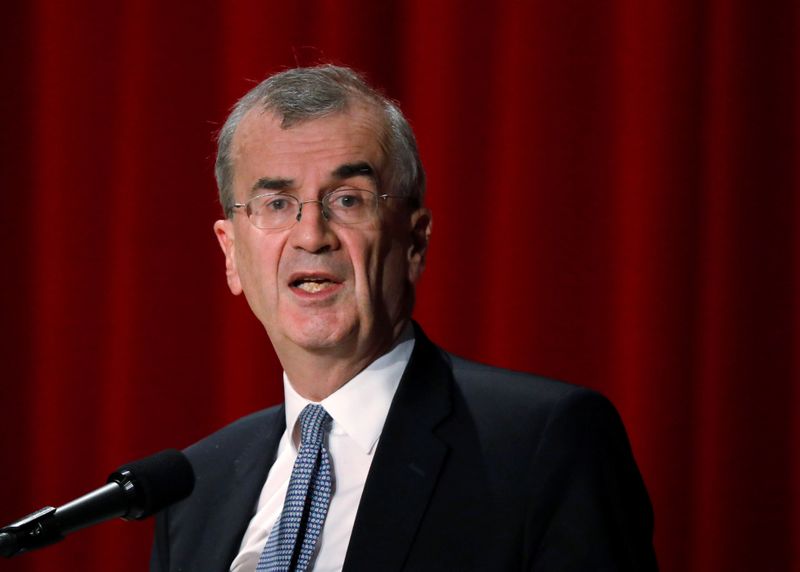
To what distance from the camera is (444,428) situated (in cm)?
156

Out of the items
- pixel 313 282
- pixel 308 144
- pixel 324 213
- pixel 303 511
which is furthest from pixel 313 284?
pixel 303 511

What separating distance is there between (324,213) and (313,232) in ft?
0.16

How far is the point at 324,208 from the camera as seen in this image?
5.30 feet

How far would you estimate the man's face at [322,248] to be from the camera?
1590 mm

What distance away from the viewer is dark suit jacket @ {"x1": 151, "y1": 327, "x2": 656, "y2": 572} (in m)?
1.39

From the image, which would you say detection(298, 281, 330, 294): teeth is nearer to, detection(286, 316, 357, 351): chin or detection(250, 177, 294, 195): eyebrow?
detection(286, 316, 357, 351): chin

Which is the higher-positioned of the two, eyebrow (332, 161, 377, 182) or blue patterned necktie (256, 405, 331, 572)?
eyebrow (332, 161, 377, 182)

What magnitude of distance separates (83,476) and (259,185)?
1.20 meters

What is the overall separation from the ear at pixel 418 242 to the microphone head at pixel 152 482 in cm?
55

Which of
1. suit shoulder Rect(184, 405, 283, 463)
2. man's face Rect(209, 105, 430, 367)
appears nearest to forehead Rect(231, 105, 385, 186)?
man's face Rect(209, 105, 430, 367)

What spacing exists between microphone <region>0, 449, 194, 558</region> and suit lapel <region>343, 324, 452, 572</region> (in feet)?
0.85

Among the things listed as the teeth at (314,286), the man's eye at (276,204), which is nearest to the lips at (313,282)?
the teeth at (314,286)

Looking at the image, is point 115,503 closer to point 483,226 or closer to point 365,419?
point 365,419

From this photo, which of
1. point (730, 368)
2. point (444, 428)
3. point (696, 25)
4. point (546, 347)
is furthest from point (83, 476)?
point (696, 25)
